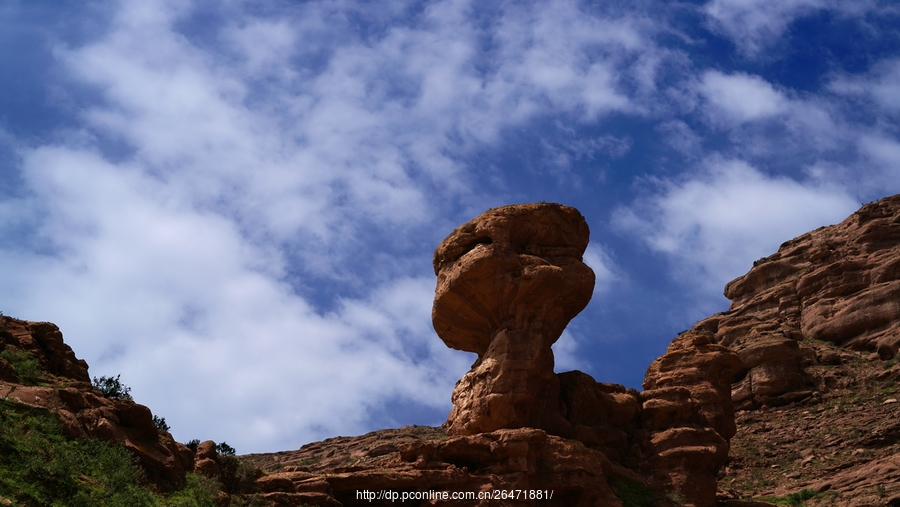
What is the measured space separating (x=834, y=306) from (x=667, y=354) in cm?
2492

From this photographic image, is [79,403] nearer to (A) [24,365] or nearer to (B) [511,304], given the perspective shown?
(A) [24,365]

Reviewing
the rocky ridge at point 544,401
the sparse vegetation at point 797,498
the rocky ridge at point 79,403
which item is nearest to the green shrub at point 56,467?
the rocky ridge at point 79,403

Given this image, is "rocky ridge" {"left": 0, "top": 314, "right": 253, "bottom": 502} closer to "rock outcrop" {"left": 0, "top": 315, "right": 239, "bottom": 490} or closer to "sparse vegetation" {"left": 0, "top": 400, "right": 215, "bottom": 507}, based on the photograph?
"rock outcrop" {"left": 0, "top": 315, "right": 239, "bottom": 490}

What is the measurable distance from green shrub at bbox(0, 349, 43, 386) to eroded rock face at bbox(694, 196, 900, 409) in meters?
40.4

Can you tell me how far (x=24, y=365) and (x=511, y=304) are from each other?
56.0 ft

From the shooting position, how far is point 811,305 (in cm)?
6238

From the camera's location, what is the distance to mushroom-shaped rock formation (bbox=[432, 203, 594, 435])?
113 feet

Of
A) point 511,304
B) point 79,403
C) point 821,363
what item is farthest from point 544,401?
point 821,363

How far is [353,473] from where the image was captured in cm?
2978

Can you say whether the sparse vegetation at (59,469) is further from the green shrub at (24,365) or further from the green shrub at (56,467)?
the green shrub at (24,365)

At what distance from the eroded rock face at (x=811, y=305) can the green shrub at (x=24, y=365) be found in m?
40.4

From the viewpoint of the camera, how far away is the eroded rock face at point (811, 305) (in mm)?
55531

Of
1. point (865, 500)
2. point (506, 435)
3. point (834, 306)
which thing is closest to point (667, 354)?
point (865, 500)

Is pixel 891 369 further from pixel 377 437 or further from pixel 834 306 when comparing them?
pixel 377 437
